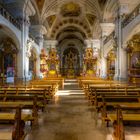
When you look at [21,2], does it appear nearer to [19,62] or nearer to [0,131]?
[19,62]

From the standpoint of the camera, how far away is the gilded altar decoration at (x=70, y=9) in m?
29.9

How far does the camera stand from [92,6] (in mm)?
26906

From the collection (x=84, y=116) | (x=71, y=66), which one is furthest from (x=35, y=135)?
(x=71, y=66)

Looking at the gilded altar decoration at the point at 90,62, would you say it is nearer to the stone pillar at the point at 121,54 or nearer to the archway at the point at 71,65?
the stone pillar at the point at 121,54

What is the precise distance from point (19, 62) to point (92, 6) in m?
10.9

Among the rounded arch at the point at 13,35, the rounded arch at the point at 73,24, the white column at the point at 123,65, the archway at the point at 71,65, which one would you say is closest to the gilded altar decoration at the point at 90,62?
the rounded arch at the point at 73,24

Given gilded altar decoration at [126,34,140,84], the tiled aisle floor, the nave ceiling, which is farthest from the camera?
the nave ceiling

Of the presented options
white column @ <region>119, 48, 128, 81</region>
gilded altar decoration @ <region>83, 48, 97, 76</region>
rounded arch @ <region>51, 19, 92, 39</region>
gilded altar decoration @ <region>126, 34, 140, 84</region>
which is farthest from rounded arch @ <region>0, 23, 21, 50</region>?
rounded arch @ <region>51, 19, 92, 39</region>

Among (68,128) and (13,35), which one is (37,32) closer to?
(13,35)

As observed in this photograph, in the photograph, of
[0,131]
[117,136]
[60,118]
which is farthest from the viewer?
[60,118]

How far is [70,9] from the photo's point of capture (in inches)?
1225

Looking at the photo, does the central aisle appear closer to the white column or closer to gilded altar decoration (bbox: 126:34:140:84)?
gilded altar decoration (bbox: 126:34:140:84)

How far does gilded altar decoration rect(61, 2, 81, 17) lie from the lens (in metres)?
29.9

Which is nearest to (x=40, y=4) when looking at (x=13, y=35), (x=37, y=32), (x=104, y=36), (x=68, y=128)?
(x=37, y=32)
